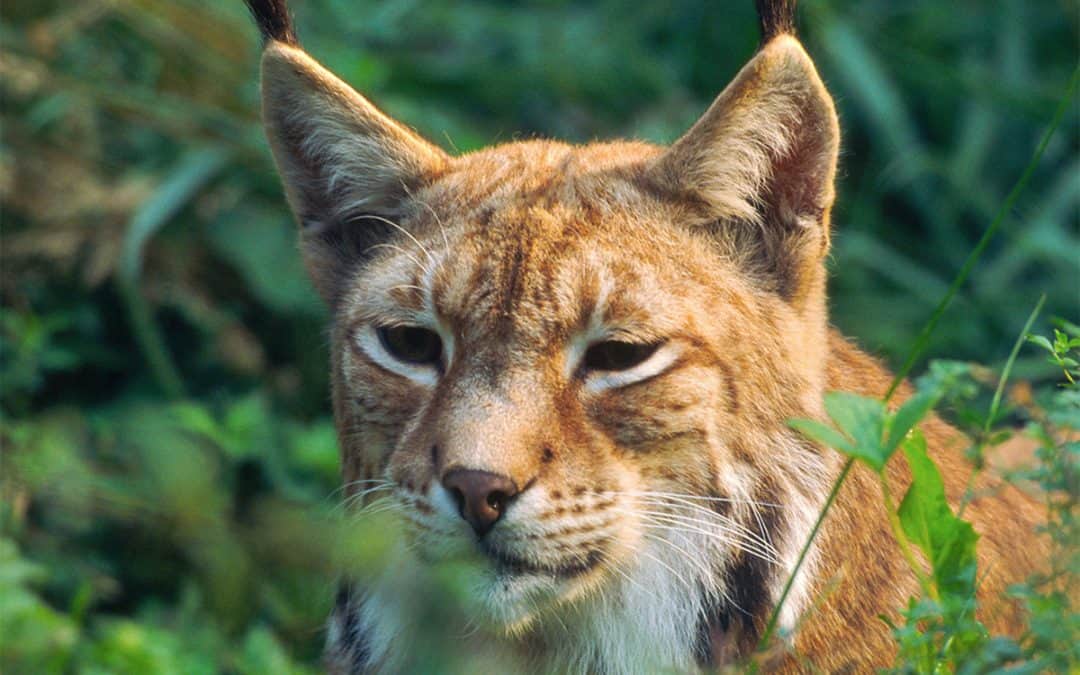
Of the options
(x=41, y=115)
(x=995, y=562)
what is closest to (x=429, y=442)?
(x=995, y=562)

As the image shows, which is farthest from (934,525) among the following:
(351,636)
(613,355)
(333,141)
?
(333,141)

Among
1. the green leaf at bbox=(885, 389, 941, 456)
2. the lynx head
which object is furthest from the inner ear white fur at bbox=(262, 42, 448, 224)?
the green leaf at bbox=(885, 389, 941, 456)

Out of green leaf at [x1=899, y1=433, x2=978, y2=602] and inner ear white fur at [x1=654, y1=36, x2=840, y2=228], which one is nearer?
green leaf at [x1=899, y1=433, x2=978, y2=602]

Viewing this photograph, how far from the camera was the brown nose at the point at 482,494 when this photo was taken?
321 centimetres

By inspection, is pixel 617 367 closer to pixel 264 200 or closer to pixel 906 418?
pixel 906 418

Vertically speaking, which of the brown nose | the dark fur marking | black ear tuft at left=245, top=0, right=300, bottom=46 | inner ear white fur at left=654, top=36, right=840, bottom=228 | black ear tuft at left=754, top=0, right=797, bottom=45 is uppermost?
black ear tuft at left=754, top=0, right=797, bottom=45

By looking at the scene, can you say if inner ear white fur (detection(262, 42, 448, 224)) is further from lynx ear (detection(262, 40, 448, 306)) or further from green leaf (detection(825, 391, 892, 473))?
green leaf (detection(825, 391, 892, 473))

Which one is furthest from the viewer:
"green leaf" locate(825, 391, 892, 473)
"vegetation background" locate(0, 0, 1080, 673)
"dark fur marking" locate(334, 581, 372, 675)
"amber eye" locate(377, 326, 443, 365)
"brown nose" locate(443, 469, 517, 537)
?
"vegetation background" locate(0, 0, 1080, 673)

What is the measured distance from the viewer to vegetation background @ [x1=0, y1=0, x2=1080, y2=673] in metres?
5.62

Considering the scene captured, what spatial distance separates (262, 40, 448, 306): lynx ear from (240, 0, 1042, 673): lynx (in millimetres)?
195

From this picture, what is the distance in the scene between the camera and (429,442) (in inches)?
134

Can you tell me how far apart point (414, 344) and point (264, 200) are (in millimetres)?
3542

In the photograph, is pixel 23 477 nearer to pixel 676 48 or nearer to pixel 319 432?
pixel 319 432

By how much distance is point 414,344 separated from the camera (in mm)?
3672
